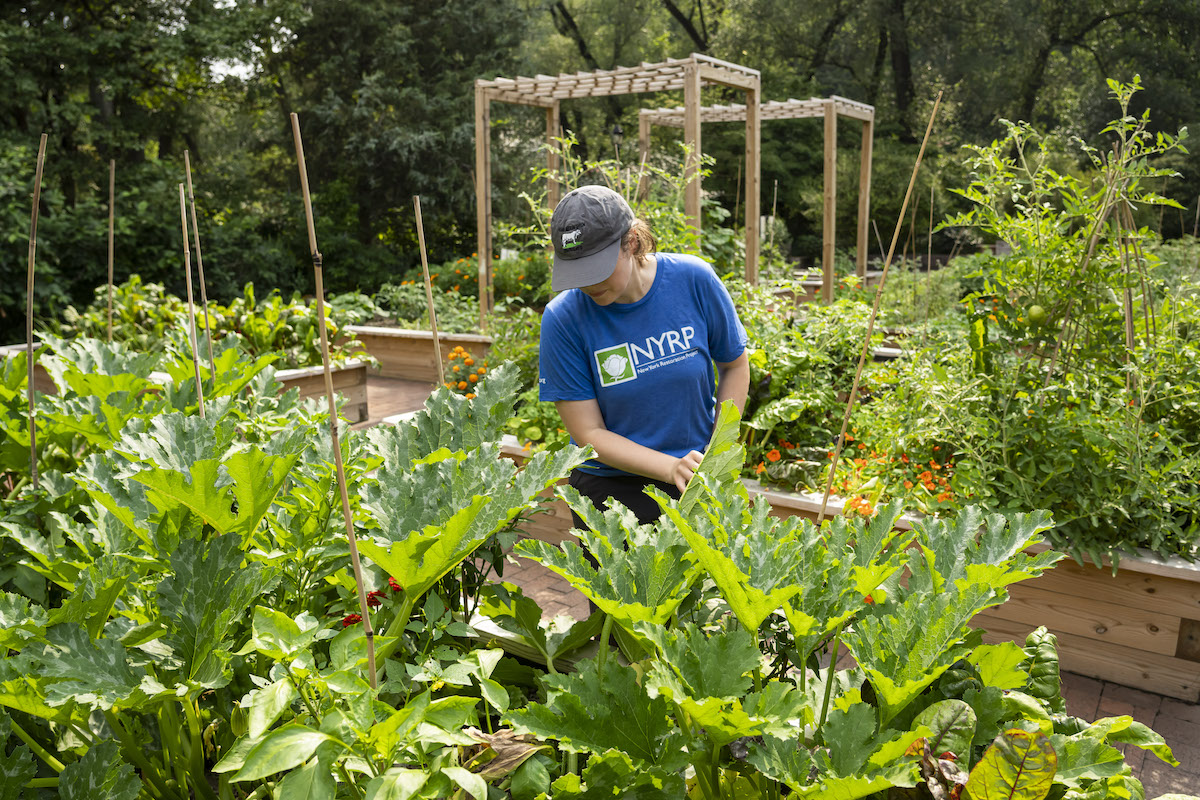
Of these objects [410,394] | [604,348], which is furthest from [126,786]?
Answer: [410,394]

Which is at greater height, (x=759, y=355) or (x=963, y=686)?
(x=963, y=686)

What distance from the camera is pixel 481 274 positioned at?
7.93 meters

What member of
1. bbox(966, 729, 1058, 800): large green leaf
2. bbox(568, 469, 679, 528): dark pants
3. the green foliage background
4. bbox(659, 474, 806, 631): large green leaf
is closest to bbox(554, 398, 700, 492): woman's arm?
bbox(568, 469, 679, 528): dark pants

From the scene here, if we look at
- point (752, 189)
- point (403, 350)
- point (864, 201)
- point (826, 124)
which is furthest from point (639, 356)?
point (864, 201)

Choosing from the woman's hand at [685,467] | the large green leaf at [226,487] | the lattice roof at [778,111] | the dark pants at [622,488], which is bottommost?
the dark pants at [622,488]

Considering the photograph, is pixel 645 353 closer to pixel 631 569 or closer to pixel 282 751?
pixel 631 569

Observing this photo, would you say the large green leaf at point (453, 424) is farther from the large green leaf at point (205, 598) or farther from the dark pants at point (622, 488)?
the dark pants at point (622, 488)

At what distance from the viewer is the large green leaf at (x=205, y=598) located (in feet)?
3.24

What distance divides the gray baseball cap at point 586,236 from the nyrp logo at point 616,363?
0.93 ft

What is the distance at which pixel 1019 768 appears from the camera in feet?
2.69

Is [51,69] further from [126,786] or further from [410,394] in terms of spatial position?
[126,786]

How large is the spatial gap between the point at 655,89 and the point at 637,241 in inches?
210

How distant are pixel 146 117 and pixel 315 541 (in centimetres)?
1471

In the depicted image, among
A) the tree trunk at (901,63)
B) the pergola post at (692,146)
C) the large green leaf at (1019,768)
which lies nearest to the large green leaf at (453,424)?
Result: the large green leaf at (1019,768)
